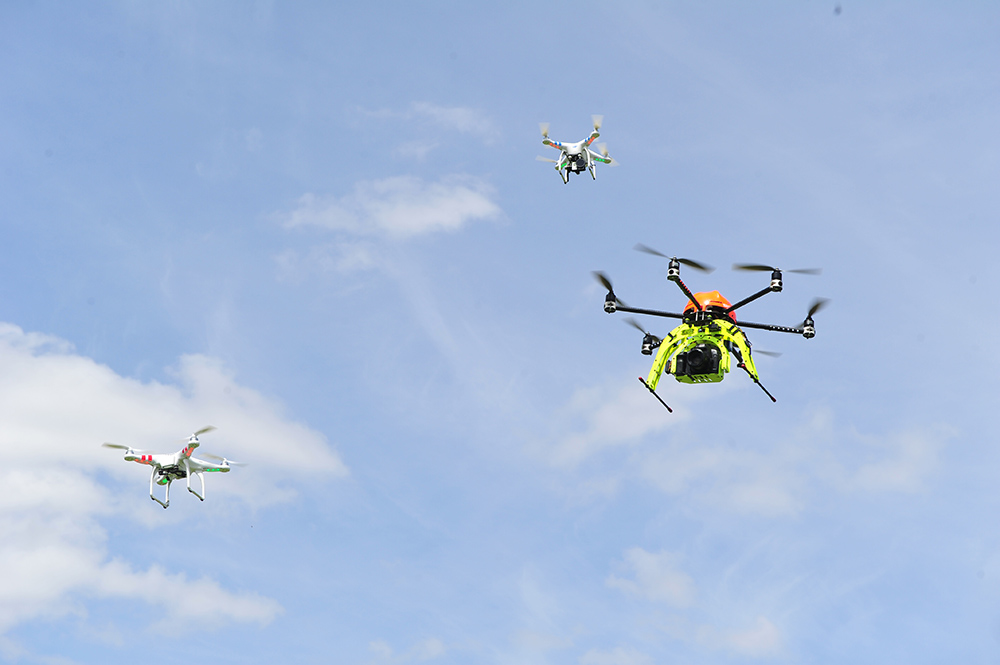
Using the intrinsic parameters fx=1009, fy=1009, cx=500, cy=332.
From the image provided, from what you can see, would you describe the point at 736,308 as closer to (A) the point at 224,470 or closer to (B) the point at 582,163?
(B) the point at 582,163

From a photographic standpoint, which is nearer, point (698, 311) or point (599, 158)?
point (698, 311)

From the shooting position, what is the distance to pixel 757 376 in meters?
62.4

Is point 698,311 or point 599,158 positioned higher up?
point 599,158

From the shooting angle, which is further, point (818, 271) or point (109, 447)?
point (109, 447)

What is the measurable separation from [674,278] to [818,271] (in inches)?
325

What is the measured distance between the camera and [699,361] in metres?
62.4

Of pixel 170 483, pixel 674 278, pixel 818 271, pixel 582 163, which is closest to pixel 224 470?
pixel 170 483

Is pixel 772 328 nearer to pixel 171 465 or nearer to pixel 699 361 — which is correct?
pixel 699 361

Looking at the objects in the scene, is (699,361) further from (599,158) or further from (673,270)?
(599,158)

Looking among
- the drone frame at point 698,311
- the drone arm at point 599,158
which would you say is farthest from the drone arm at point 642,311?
the drone arm at point 599,158

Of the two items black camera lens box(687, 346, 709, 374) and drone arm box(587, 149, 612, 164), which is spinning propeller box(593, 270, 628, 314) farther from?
drone arm box(587, 149, 612, 164)

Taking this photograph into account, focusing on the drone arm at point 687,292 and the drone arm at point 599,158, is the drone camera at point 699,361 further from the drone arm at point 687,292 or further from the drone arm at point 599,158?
the drone arm at point 599,158

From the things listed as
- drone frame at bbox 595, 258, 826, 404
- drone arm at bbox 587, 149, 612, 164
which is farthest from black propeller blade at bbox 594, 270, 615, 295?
drone arm at bbox 587, 149, 612, 164

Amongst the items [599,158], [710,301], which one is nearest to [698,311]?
[710,301]
